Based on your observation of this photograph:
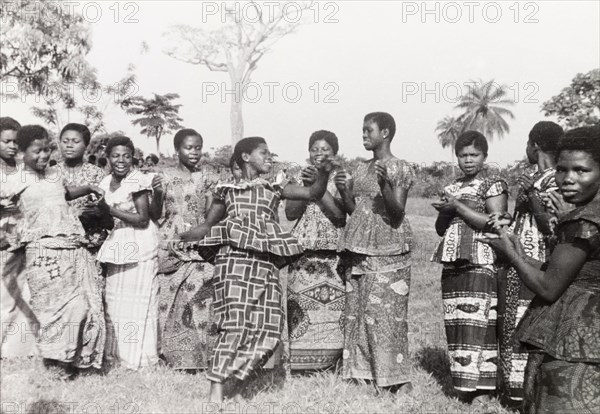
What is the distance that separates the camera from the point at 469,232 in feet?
16.0

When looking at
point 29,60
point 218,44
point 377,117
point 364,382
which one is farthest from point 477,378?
point 218,44

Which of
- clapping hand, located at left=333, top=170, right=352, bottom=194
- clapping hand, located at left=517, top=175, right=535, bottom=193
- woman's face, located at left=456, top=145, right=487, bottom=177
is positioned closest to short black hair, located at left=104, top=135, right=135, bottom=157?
clapping hand, located at left=333, top=170, right=352, bottom=194

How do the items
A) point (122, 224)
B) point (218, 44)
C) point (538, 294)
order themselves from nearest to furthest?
point (538, 294) < point (122, 224) < point (218, 44)

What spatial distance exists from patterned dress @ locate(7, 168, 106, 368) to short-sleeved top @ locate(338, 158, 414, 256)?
2168 mm

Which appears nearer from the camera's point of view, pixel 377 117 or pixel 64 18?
pixel 377 117

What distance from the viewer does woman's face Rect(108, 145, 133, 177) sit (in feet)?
18.2

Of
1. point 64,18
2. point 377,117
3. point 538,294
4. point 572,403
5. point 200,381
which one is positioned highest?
point 64,18

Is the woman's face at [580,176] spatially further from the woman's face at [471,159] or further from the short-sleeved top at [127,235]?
the short-sleeved top at [127,235]

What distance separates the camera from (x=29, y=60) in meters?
15.1

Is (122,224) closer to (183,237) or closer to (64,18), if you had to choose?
(183,237)

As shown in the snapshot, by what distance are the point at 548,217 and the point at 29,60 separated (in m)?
13.6

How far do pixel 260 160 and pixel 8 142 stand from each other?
2.23 meters

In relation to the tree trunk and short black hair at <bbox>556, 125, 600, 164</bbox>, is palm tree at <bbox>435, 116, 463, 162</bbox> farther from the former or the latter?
short black hair at <bbox>556, 125, 600, 164</bbox>

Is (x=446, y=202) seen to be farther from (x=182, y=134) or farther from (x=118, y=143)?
(x=118, y=143)
